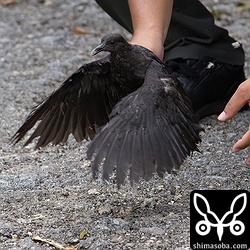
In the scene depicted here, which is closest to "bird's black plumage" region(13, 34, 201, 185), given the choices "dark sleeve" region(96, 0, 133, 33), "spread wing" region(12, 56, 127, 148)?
"spread wing" region(12, 56, 127, 148)

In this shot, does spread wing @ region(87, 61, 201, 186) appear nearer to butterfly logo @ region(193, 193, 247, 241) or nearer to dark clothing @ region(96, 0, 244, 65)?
→ butterfly logo @ region(193, 193, 247, 241)

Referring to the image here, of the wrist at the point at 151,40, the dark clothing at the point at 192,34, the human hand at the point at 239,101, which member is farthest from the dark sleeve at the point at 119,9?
the human hand at the point at 239,101

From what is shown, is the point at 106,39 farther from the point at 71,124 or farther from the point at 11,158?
the point at 11,158

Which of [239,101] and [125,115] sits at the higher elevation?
[125,115]

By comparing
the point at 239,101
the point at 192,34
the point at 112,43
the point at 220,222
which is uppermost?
the point at 112,43

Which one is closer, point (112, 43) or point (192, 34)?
point (112, 43)

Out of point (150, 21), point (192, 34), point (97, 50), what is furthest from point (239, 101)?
point (192, 34)

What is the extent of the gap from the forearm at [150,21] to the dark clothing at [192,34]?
63 cm

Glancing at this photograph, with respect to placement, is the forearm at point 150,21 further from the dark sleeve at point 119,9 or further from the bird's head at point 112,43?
the dark sleeve at point 119,9

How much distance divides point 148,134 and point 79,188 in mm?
634

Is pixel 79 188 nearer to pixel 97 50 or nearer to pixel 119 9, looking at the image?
pixel 97 50

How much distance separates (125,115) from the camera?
3.57m

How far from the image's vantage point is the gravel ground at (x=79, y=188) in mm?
3469

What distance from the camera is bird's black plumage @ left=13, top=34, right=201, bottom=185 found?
3.42 meters
